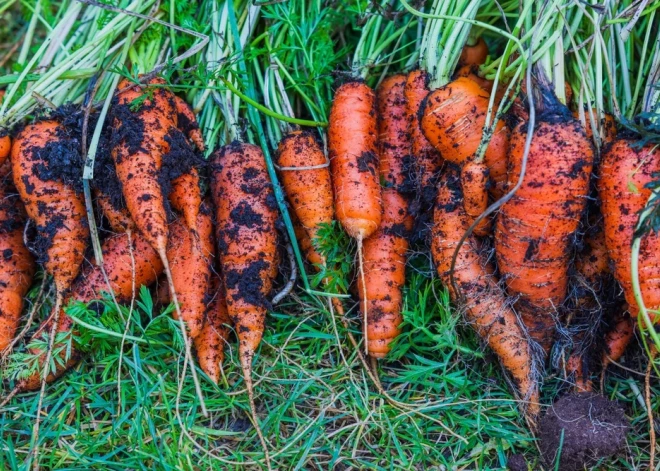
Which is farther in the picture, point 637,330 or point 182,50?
point 182,50

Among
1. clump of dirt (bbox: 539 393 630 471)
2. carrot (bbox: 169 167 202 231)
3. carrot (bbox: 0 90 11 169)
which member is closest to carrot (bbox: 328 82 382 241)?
carrot (bbox: 169 167 202 231)

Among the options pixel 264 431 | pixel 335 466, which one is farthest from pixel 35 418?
pixel 335 466

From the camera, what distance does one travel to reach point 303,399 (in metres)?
2.38

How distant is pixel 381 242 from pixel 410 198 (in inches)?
9.5

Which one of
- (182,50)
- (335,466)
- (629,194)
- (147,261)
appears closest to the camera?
(629,194)

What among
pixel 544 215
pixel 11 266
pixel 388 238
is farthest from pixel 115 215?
pixel 544 215

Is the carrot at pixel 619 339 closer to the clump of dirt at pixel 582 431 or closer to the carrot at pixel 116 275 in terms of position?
the clump of dirt at pixel 582 431

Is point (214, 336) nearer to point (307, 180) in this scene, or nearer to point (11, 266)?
point (307, 180)

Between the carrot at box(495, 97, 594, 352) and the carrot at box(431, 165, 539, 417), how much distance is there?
0.26 ft

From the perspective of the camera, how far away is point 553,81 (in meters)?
2.32

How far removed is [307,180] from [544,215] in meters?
0.96

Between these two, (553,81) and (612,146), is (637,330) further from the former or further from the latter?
(553,81)

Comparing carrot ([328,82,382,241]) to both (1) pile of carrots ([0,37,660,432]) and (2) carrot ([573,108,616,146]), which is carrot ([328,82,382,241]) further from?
(2) carrot ([573,108,616,146])

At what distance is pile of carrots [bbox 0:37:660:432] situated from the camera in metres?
2.26
